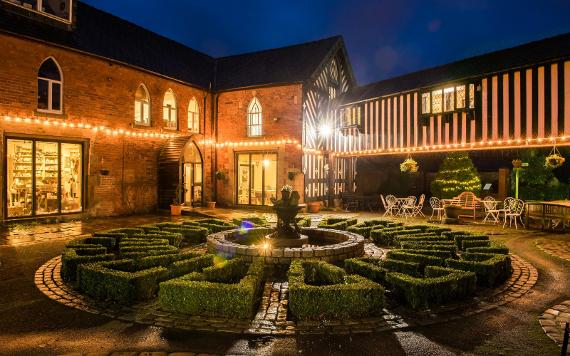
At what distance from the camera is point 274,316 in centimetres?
474

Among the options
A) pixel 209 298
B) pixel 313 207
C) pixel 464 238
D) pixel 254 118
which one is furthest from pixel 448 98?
pixel 209 298

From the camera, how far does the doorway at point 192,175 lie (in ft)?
58.6

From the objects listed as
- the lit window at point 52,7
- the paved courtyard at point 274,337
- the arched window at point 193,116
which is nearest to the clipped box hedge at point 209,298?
the paved courtyard at point 274,337

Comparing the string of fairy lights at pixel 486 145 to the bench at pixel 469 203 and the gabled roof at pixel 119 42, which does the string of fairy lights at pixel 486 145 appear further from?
the gabled roof at pixel 119 42

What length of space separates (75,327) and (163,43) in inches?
674

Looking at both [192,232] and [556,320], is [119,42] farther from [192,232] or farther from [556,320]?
[556,320]

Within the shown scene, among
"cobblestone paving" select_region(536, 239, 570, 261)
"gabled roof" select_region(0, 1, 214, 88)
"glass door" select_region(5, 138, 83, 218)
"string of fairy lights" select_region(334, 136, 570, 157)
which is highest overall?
"gabled roof" select_region(0, 1, 214, 88)

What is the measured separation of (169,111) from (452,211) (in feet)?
41.2

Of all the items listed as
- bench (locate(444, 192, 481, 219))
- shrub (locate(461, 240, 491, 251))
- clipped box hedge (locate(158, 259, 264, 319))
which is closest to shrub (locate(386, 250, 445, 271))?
shrub (locate(461, 240, 491, 251))

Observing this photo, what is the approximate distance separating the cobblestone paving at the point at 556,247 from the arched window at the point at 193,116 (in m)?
14.5

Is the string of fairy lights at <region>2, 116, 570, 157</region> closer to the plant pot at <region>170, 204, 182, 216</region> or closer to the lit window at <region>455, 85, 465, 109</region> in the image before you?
the lit window at <region>455, 85, 465, 109</region>

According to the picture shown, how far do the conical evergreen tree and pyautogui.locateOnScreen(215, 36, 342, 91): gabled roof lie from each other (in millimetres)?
7796

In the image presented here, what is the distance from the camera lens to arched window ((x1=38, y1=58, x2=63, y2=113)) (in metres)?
12.8

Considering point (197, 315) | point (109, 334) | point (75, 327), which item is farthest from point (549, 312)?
point (75, 327)
